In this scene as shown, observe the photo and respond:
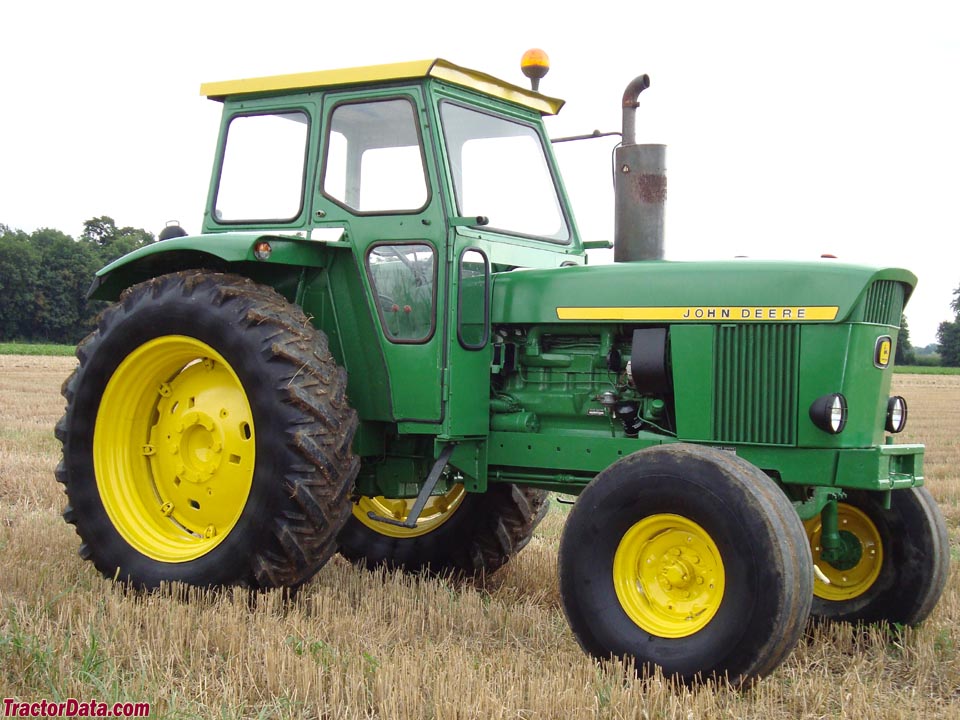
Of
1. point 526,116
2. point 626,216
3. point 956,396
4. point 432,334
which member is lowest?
point 956,396

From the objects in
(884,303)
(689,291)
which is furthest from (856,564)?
(689,291)

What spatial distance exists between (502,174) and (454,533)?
2.08m

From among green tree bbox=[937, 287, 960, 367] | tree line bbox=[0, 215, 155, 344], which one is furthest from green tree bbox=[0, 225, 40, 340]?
green tree bbox=[937, 287, 960, 367]

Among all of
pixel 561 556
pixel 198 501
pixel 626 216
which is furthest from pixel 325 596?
pixel 626 216

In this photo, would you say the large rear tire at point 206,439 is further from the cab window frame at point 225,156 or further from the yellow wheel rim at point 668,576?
the yellow wheel rim at point 668,576

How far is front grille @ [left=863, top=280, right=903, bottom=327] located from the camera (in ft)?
15.2

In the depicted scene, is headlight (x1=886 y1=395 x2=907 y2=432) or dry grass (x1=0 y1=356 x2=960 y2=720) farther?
headlight (x1=886 y1=395 x2=907 y2=432)

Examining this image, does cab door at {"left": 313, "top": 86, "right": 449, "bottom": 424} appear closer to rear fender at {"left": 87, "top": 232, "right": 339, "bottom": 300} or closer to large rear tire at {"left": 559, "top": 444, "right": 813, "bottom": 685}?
rear fender at {"left": 87, "top": 232, "right": 339, "bottom": 300}

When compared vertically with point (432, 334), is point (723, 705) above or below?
below

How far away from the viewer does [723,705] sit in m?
3.88

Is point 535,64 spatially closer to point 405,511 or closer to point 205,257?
point 205,257

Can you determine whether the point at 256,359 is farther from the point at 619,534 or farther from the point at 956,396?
the point at 956,396

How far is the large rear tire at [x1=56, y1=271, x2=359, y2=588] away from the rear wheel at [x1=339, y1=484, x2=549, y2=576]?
1.18 metres

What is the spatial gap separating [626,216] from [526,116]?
108 centimetres
